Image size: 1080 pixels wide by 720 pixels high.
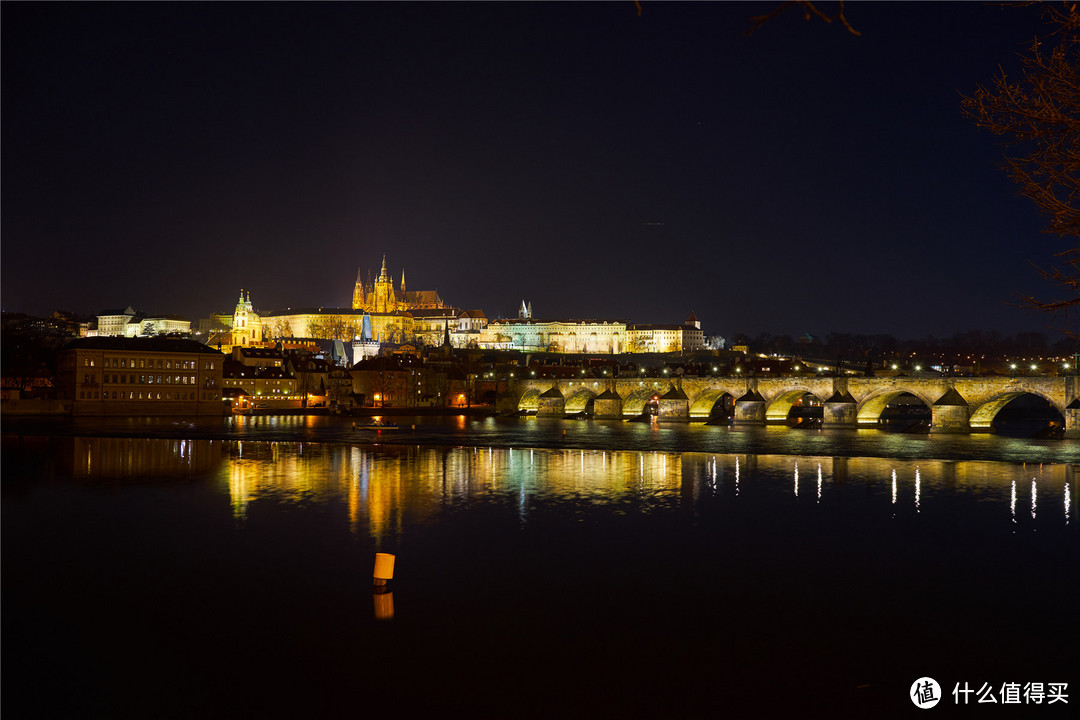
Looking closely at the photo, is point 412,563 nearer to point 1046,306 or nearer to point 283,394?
point 1046,306

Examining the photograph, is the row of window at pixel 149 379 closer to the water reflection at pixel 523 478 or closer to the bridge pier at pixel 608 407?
the water reflection at pixel 523 478

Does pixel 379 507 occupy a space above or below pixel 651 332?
below

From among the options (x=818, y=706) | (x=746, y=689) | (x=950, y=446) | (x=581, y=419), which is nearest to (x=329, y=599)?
(x=746, y=689)

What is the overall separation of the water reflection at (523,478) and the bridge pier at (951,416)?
62.1 feet

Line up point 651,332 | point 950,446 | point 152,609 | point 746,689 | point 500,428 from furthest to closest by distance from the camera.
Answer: point 651,332
point 500,428
point 950,446
point 152,609
point 746,689

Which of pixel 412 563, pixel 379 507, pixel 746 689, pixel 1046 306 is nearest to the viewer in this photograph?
pixel 1046 306

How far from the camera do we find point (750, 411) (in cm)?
6159

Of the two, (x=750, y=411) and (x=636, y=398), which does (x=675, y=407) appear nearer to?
(x=750, y=411)

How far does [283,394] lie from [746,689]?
7307 cm

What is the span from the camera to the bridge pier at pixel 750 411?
61.1 m

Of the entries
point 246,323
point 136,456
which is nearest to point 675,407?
point 136,456

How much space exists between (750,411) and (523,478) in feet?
132

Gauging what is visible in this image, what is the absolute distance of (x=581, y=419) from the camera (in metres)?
67.2

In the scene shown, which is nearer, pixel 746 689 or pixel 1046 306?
pixel 1046 306
